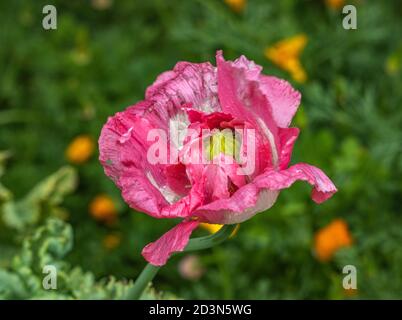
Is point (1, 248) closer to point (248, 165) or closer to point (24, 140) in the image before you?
point (24, 140)

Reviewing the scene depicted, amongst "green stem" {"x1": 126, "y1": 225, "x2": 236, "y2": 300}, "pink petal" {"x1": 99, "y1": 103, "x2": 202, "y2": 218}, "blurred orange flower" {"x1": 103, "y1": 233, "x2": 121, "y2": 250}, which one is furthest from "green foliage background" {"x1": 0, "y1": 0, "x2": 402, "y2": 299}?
"pink petal" {"x1": 99, "y1": 103, "x2": 202, "y2": 218}

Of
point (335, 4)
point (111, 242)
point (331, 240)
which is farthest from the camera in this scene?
point (335, 4)

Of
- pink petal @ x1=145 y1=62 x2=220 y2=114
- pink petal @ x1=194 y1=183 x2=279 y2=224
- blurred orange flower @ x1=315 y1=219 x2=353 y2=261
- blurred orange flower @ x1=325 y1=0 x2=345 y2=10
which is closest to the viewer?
pink petal @ x1=194 y1=183 x2=279 y2=224

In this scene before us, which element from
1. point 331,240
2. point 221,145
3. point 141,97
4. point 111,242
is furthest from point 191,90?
point 141,97

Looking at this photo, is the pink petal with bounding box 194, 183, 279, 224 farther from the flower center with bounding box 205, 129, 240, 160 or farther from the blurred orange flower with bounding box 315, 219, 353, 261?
the blurred orange flower with bounding box 315, 219, 353, 261

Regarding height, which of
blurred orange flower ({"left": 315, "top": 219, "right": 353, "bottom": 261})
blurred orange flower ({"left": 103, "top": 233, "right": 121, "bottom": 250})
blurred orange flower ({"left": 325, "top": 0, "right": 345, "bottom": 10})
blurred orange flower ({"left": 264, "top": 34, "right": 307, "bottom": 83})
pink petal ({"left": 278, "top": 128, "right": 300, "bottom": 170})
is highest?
blurred orange flower ({"left": 325, "top": 0, "right": 345, "bottom": 10})

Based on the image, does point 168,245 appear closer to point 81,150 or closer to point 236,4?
point 81,150

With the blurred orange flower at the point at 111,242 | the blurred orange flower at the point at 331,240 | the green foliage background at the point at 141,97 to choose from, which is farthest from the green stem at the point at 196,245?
the blurred orange flower at the point at 111,242
